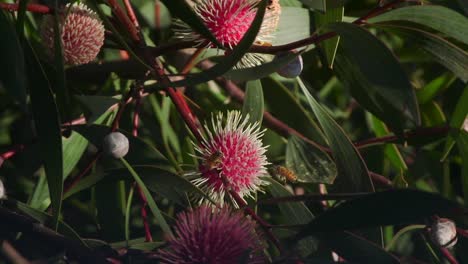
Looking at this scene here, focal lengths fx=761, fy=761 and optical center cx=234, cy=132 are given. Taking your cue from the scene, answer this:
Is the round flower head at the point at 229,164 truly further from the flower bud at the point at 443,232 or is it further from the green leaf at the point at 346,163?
the flower bud at the point at 443,232

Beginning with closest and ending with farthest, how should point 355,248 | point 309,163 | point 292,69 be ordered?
point 355,248 → point 292,69 → point 309,163

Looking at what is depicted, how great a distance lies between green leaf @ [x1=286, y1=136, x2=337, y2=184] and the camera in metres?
1.11

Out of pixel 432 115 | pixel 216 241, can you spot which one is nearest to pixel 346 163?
pixel 216 241

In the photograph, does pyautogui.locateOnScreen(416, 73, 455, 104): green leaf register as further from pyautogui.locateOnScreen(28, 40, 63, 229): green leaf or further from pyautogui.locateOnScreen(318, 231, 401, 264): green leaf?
pyautogui.locateOnScreen(28, 40, 63, 229): green leaf

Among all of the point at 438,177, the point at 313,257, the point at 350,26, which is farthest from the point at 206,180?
the point at 438,177

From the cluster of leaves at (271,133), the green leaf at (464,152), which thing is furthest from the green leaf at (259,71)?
the green leaf at (464,152)

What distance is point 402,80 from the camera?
874 millimetres

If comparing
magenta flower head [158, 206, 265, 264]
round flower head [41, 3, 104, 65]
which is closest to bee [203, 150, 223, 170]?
magenta flower head [158, 206, 265, 264]

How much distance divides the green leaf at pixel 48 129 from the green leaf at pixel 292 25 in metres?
0.43

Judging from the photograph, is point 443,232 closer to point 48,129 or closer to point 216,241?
point 216,241

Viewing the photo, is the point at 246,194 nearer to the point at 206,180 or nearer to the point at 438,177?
the point at 206,180

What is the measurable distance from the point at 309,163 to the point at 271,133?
0.22 meters

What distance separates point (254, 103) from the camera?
1191 mm

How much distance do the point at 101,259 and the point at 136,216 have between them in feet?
1.82
